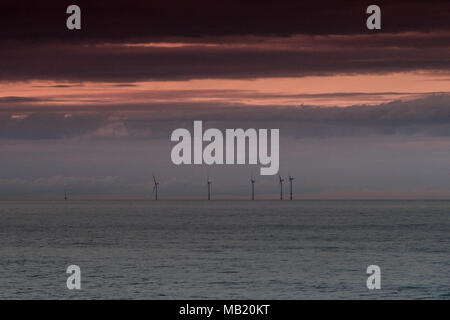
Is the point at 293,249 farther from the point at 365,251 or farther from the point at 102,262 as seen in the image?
the point at 102,262

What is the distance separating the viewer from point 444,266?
90938 millimetres

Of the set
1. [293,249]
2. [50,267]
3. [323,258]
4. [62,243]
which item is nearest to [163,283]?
[50,267]

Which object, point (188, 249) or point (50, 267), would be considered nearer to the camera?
point (50, 267)

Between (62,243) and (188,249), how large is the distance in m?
26.4

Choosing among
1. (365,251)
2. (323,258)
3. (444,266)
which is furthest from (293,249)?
(444,266)
